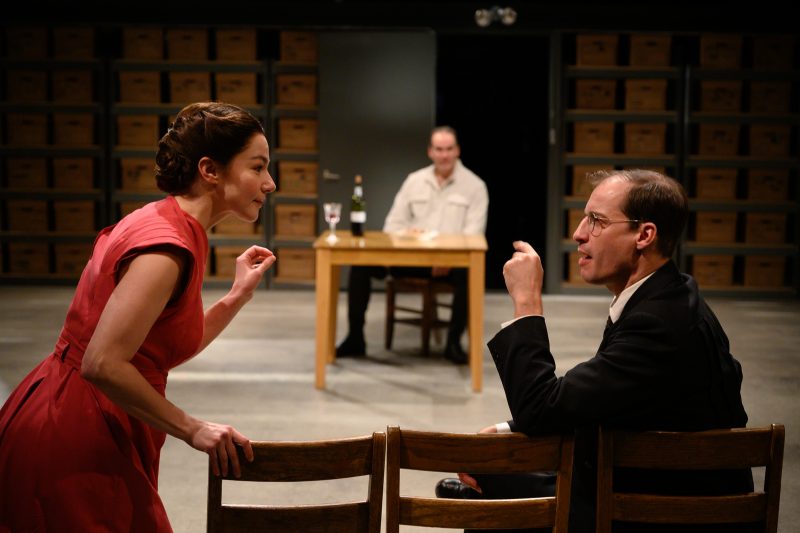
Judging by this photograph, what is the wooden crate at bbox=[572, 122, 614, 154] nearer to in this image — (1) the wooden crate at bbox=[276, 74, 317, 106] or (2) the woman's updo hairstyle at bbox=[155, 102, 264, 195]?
(1) the wooden crate at bbox=[276, 74, 317, 106]

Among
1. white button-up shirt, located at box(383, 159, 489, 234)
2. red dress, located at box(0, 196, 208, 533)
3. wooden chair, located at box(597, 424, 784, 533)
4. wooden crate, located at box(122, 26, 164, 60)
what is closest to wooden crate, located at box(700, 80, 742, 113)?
white button-up shirt, located at box(383, 159, 489, 234)

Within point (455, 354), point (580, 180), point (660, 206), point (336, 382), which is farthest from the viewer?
point (580, 180)

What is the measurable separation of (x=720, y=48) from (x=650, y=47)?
622mm

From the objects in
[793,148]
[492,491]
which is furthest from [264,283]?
[492,491]

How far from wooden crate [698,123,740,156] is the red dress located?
7.33 meters

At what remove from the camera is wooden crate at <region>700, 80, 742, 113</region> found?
26.5ft

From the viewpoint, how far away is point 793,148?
8.30 metres

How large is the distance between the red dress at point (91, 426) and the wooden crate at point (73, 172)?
7.17m

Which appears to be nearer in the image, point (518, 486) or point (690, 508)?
point (690, 508)

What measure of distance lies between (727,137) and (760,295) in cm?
145

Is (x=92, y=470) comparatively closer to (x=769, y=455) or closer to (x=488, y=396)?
(x=769, y=455)

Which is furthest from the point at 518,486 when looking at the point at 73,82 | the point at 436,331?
the point at 73,82

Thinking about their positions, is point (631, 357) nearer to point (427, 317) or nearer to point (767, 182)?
point (427, 317)

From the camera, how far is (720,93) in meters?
8.09
